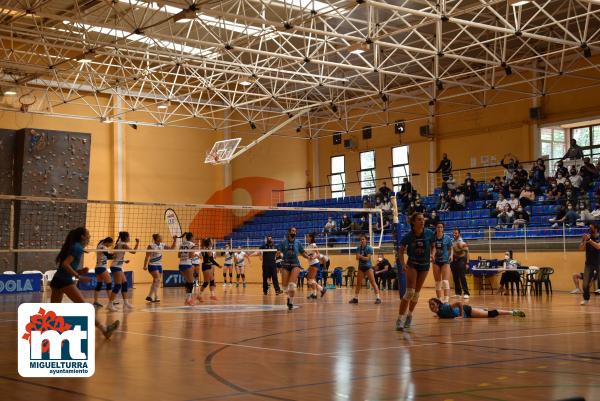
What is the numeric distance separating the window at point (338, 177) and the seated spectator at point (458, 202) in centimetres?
965

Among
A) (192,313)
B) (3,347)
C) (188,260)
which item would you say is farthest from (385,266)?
(3,347)

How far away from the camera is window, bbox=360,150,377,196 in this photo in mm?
38625

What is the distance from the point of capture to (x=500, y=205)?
28.0 metres

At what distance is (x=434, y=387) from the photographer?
651cm

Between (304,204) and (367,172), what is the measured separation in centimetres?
349

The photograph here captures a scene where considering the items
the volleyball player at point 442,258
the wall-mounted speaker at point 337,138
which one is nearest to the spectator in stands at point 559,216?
the volleyball player at point 442,258

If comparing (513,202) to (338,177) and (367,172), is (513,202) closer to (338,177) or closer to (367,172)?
(367,172)

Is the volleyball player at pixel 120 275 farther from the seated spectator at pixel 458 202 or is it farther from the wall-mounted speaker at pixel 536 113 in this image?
the wall-mounted speaker at pixel 536 113

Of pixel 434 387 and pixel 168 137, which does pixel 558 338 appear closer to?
pixel 434 387

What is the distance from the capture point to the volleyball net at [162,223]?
30.1 metres

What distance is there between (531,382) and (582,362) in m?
1.54

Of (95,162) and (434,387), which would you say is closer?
(434,387)

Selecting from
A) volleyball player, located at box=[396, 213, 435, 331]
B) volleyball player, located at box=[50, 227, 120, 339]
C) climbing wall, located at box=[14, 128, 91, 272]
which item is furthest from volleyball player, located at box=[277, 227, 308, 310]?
climbing wall, located at box=[14, 128, 91, 272]

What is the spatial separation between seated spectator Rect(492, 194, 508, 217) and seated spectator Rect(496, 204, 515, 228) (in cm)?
15
